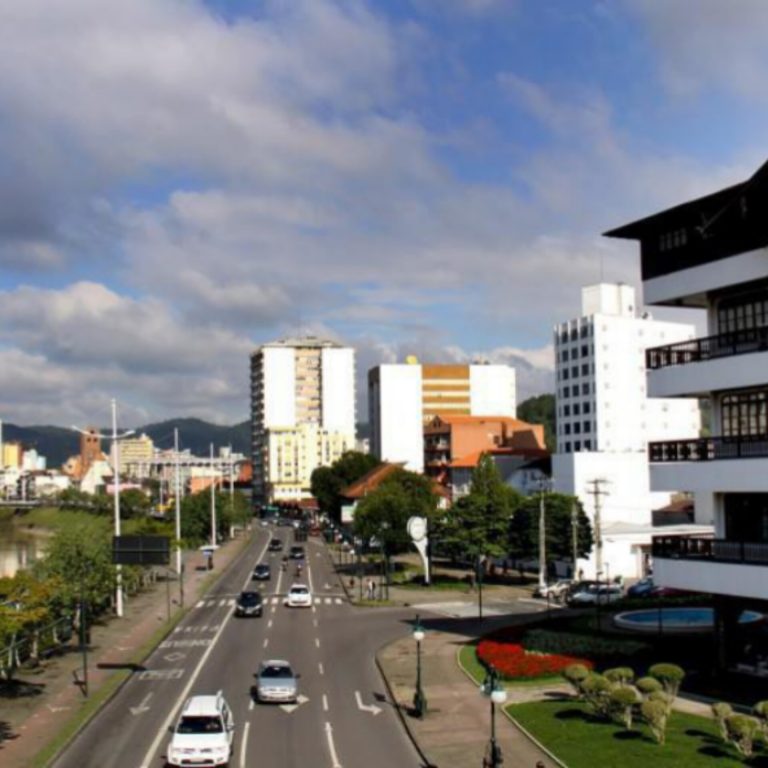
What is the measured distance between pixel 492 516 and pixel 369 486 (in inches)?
2344

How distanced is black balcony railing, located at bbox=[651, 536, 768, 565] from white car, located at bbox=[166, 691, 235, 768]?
18.1 m

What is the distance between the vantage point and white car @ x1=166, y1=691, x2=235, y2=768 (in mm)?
30859

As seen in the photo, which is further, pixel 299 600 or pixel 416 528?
pixel 299 600

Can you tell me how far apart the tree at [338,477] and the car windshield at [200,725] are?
139 m

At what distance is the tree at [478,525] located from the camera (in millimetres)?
82312

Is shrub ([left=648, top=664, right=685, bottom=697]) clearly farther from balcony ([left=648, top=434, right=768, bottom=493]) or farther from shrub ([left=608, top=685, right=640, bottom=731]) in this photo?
balcony ([left=648, top=434, right=768, bottom=493])

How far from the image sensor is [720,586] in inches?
1476

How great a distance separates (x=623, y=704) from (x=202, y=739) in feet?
43.5

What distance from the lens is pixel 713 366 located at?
38.4 m

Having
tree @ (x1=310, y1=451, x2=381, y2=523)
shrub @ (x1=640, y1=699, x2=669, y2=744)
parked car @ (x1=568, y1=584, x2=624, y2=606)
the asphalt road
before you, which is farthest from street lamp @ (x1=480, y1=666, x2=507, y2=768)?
tree @ (x1=310, y1=451, x2=381, y2=523)

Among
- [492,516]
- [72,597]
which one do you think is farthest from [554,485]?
[72,597]

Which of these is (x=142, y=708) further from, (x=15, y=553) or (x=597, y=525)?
(x=15, y=553)

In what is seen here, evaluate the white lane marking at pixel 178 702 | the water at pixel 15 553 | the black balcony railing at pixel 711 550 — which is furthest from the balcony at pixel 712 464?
the water at pixel 15 553

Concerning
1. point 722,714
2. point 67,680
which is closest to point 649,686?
point 722,714
